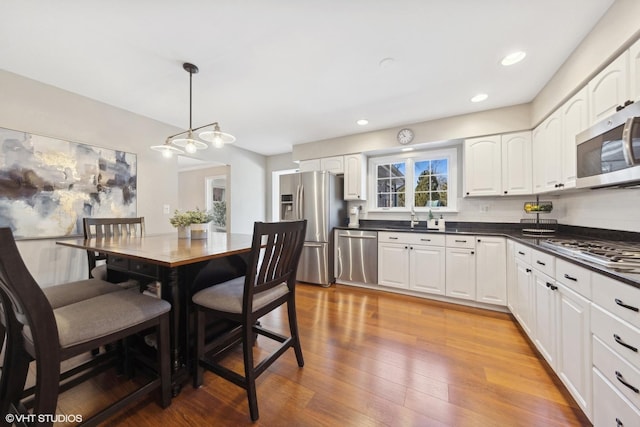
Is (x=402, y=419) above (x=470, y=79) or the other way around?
the other way around

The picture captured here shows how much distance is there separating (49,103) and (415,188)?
4.47m

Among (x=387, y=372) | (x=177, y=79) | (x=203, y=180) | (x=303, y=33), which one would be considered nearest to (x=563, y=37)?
(x=303, y=33)

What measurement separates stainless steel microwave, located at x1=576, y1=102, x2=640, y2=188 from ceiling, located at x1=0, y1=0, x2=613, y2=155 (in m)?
0.76

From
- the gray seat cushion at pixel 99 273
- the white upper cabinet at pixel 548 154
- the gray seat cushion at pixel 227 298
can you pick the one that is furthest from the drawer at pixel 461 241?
the gray seat cushion at pixel 99 273

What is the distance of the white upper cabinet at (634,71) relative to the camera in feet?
4.25

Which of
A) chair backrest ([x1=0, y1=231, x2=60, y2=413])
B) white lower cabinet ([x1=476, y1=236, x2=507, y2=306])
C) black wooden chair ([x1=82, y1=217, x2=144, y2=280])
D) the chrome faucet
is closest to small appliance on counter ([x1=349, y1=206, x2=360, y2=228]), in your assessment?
the chrome faucet

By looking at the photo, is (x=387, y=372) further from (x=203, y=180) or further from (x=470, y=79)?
(x=203, y=180)

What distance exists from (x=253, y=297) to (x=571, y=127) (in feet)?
9.12

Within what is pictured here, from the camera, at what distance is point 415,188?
12.1 ft

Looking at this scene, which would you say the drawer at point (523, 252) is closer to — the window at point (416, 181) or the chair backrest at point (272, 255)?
the window at point (416, 181)

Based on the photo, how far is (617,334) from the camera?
39.6 inches

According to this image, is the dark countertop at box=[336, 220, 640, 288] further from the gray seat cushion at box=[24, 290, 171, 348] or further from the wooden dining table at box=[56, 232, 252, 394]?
the gray seat cushion at box=[24, 290, 171, 348]

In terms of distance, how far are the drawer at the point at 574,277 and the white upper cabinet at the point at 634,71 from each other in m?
0.99

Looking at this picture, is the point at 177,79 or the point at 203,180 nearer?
the point at 177,79
